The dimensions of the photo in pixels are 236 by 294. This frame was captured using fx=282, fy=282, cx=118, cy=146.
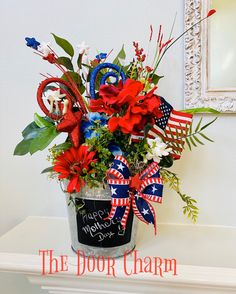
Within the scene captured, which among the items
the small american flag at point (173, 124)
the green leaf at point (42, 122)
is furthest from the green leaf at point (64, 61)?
the small american flag at point (173, 124)

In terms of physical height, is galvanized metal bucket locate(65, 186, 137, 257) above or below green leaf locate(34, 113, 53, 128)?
below

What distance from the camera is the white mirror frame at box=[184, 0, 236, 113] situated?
2.80 feet

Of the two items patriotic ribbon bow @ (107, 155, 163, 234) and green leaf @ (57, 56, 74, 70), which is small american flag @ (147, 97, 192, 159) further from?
green leaf @ (57, 56, 74, 70)

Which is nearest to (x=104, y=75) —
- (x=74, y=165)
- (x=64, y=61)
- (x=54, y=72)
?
(x=64, y=61)

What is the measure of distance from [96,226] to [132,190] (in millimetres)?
122

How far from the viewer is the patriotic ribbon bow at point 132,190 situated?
0.59 m

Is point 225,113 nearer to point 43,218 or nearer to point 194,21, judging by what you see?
point 194,21

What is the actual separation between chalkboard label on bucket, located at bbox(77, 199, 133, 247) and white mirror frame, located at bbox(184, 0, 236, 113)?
0.43 metres

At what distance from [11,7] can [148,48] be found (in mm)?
490

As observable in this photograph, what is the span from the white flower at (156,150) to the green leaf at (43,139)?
212 mm

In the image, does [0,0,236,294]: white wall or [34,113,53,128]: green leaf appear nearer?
Answer: [34,113,53,128]: green leaf

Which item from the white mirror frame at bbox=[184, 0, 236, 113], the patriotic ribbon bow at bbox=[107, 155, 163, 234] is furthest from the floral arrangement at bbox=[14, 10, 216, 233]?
the white mirror frame at bbox=[184, 0, 236, 113]

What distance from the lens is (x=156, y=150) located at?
62 cm

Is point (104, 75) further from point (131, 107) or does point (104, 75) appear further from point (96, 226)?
point (96, 226)
